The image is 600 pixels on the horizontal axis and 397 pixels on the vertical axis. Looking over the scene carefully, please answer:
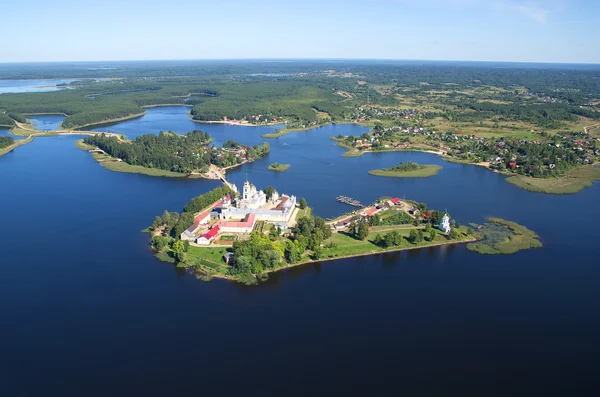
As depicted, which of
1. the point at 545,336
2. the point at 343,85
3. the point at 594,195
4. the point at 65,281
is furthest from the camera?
the point at 343,85

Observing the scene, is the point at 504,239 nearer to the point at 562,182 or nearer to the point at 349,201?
the point at 349,201

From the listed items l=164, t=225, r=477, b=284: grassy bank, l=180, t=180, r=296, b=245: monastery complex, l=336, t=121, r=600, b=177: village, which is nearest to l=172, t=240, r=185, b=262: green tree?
l=164, t=225, r=477, b=284: grassy bank

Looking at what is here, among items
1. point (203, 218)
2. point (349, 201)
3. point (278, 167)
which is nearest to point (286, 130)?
point (278, 167)

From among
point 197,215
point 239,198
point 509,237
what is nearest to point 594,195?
point 509,237

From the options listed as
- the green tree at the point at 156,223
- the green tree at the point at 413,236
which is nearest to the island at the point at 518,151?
the green tree at the point at 413,236

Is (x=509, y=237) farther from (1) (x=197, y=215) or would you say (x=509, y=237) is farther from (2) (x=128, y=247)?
(2) (x=128, y=247)

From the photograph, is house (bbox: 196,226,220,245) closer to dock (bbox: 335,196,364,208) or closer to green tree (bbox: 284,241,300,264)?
green tree (bbox: 284,241,300,264)

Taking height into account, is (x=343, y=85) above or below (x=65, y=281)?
above
